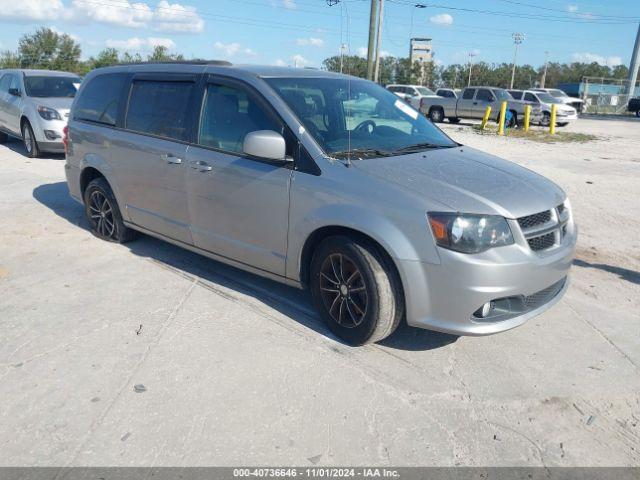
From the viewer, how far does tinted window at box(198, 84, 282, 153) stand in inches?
157

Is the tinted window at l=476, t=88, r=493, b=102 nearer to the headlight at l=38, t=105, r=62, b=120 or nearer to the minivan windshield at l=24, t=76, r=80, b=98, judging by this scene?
the minivan windshield at l=24, t=76, r=80, b=98

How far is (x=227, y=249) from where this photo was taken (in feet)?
14.1

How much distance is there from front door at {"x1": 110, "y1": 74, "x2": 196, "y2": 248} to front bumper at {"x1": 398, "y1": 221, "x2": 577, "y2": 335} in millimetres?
2259

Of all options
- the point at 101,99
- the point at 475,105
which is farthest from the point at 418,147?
the point at 475,105

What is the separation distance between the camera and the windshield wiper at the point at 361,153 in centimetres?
370

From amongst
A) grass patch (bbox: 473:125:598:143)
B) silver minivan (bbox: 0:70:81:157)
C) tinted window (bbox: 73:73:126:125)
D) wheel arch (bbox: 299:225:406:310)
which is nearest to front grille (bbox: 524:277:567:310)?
wheel arch (bbox: 299:225:406:310)

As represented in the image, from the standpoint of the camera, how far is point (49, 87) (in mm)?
11594

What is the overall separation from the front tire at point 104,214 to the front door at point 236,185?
4.81 ft

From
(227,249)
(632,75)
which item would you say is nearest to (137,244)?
(227,249)

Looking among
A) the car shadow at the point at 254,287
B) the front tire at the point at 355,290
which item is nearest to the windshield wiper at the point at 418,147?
the front tire at the point at 355,290

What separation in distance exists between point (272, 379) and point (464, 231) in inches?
58.0

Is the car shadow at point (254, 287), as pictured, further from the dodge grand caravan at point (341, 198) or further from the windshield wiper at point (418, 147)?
the windshield wiper at point (418, 147)

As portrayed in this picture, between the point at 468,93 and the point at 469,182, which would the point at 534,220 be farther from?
the point at 468,93

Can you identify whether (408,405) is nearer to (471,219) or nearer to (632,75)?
(471,219)
